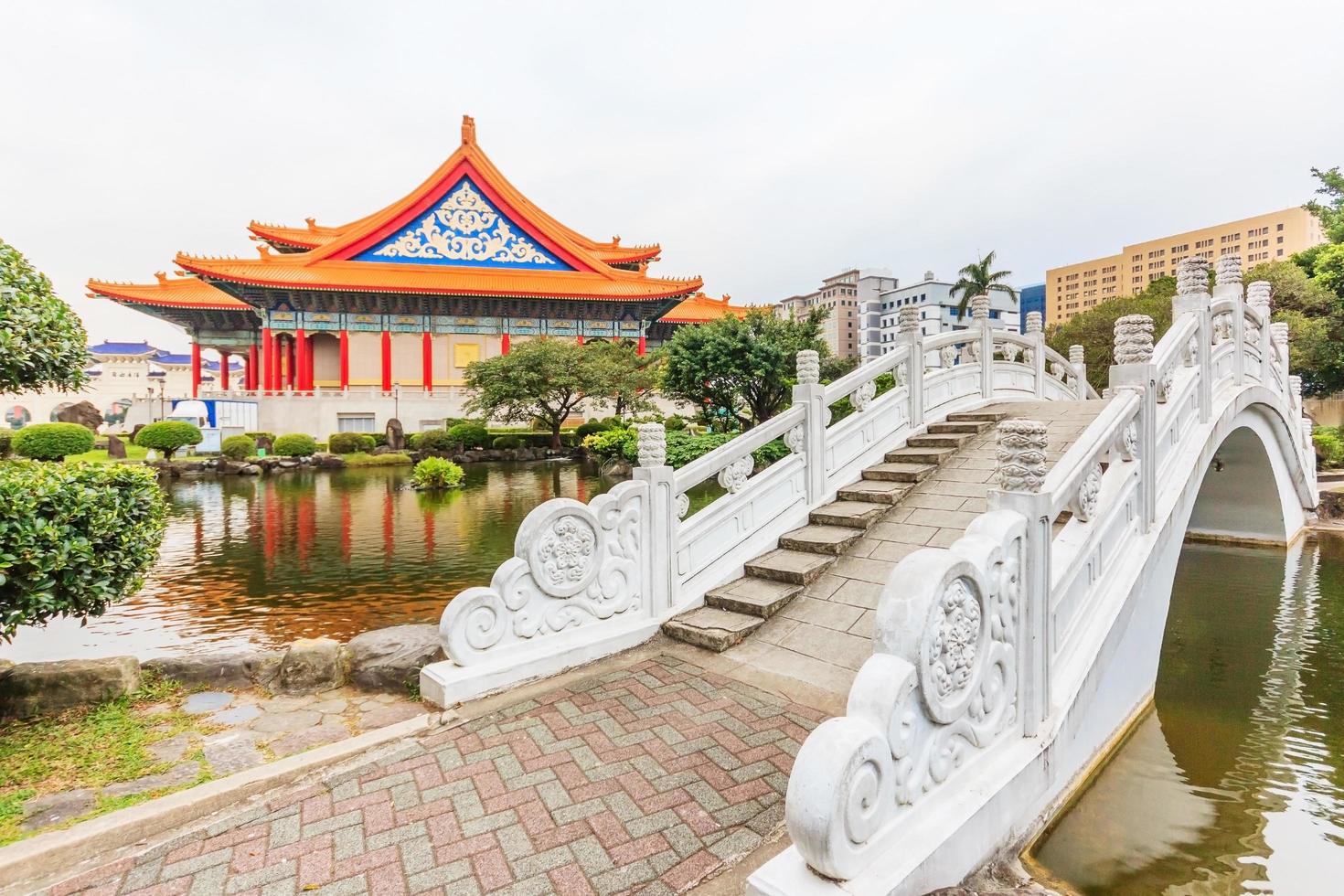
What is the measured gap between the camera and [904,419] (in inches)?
279

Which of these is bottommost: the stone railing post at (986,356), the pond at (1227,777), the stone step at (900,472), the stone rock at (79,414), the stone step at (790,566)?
the pond at (1227,777)

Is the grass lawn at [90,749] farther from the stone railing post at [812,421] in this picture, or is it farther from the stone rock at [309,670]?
the stone railing post at [812,421]

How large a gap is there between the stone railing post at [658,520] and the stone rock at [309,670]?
210 centimetres

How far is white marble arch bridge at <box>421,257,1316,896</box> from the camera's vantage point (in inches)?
86.4

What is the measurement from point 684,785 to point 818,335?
555 inches

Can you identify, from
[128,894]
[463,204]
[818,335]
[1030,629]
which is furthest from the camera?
[463,204]

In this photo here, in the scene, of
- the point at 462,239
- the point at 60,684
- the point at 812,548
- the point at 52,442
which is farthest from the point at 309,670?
the point at 462,239

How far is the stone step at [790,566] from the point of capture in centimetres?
497

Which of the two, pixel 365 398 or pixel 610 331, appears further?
pixel 610 331

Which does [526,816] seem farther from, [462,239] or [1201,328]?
[462,239]

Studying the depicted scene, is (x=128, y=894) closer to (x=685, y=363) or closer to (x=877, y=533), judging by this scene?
(x=877, y=533)

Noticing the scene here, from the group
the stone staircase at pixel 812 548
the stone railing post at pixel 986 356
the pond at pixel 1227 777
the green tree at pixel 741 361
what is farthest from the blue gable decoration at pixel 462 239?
the pond at pixel 1227 777

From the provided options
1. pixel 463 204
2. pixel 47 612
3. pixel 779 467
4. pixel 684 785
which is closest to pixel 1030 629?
pixel 684 785

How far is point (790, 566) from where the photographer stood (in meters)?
5.11
